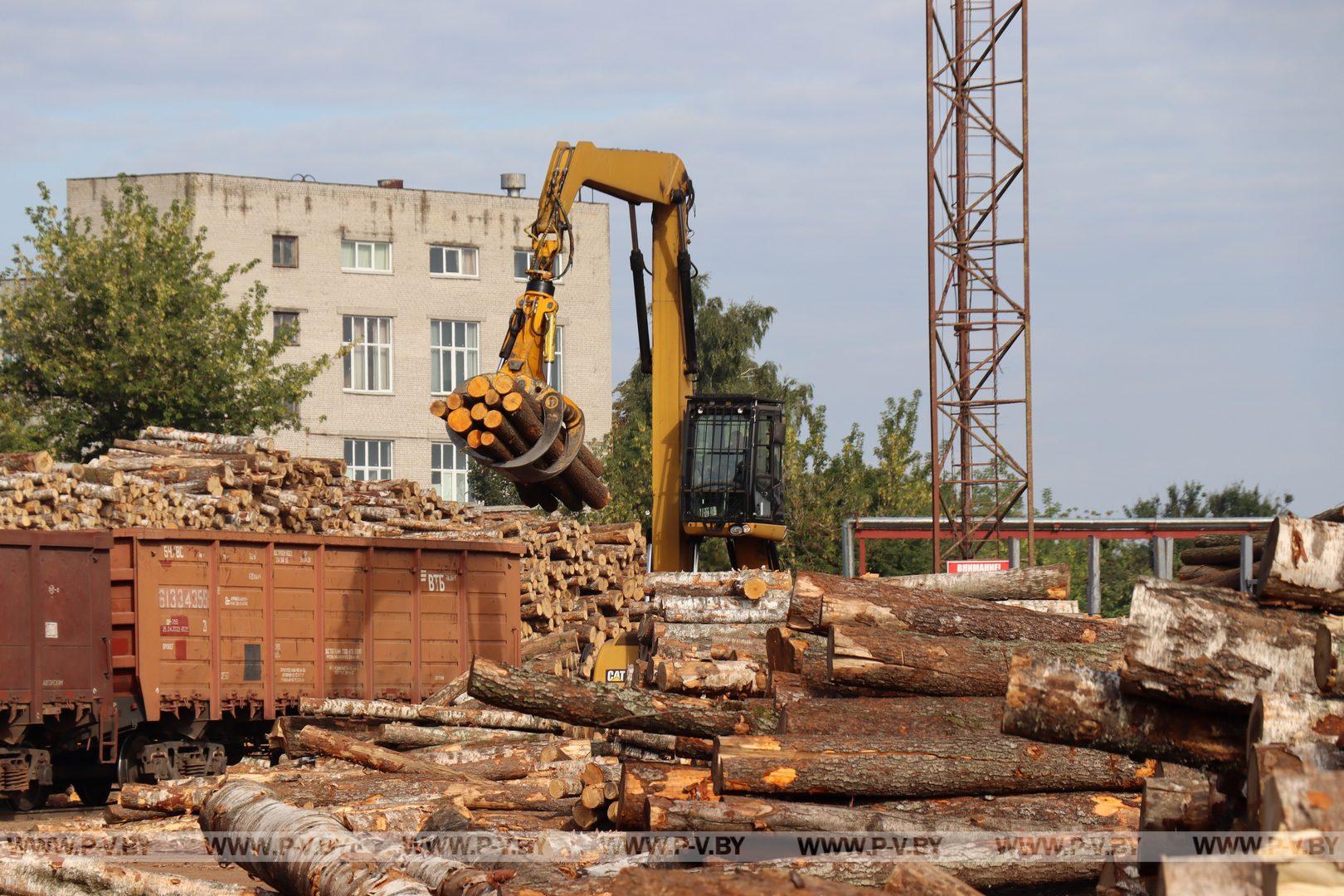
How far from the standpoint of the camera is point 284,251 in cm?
4397

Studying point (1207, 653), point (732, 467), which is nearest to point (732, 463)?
point (732, 467)

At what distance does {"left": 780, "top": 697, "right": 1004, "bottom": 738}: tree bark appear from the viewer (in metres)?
8.86

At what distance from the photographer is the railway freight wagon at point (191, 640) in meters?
14.3

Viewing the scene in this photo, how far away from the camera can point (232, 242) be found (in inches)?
1698

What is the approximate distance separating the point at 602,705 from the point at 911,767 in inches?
82.5

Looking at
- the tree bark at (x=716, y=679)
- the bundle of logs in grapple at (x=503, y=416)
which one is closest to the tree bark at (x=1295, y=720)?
the tree bark at (x=716, y=679)

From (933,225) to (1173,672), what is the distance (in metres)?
23.6

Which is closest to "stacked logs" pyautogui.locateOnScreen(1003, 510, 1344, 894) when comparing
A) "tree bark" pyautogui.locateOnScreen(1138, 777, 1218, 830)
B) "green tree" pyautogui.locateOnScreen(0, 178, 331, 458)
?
"tree bark" pyautogui.locateOnScreen(1138, 777, 1218, 830)

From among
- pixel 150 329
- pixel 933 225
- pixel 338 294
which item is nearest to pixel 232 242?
pixel 338 294

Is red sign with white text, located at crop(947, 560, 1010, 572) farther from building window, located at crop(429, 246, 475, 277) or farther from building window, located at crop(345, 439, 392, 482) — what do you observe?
building window, located at crop(429, 246, 475, 277)

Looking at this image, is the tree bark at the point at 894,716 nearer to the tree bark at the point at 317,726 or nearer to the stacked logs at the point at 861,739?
the stacked logs at the point at 861,739

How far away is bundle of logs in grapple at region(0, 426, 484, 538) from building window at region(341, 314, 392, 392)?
21448 mm

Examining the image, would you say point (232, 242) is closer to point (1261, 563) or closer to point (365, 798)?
point (365, 798)

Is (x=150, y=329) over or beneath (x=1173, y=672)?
over
